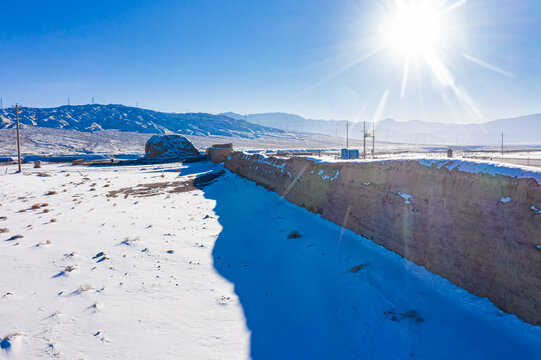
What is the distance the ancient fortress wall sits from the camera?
164 inches

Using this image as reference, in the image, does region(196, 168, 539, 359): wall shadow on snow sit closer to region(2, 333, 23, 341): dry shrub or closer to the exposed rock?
region(2, 333, 23, 341): dry shrub

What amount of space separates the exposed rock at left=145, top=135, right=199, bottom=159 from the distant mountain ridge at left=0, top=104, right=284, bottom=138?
9428 cm

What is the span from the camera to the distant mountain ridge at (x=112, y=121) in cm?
13138

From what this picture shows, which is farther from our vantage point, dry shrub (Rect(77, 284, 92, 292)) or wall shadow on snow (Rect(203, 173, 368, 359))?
dry shrub (Rect(77, 284, 92, 292))

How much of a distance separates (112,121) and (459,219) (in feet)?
550

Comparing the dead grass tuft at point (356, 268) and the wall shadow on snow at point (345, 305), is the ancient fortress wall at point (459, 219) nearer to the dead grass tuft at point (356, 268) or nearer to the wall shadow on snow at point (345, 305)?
the wall shadow on snow at point (345, 305)

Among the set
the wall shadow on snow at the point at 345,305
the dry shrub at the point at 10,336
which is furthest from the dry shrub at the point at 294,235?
the dry shrub at the point at 10,336

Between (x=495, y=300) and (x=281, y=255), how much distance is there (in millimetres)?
4505

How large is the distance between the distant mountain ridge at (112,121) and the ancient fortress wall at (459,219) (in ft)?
459

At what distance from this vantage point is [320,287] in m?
5.82

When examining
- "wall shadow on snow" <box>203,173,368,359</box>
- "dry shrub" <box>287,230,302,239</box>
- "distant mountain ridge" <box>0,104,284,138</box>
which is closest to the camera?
"wall shadow on snow" <box>203,173,368,359</box>

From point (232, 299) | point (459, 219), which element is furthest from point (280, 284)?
point (459, 219)

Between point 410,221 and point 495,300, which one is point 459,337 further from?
point 410,221

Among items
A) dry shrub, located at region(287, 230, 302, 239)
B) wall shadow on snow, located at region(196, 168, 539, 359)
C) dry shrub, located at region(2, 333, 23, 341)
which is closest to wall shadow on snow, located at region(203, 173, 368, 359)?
wall shadow on snow, located at region(196, 168, 539, 359)
